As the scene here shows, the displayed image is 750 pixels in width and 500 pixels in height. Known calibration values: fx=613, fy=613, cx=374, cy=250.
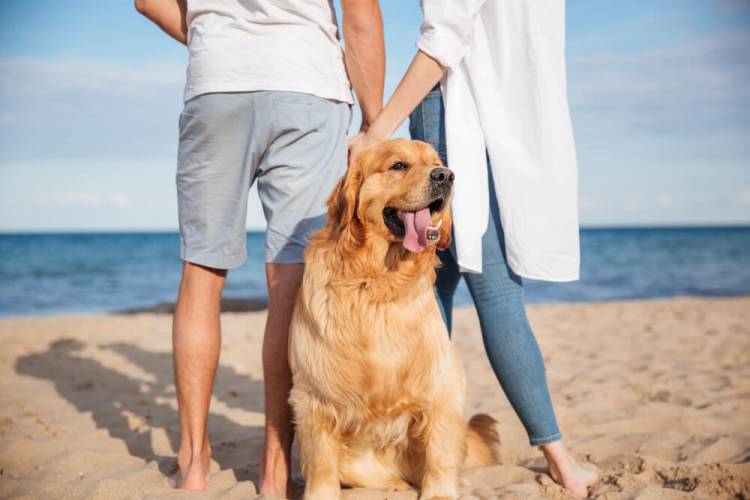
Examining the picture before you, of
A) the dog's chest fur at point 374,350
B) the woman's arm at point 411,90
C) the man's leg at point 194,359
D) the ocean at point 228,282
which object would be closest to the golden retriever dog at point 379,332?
the dog's chest fur at point 374,350

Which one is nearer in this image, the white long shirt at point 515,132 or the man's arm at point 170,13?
the white long shirt at point 515,132

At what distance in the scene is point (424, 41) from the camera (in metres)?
2.42

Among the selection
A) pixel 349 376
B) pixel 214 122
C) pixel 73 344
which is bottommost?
pixel 73 344

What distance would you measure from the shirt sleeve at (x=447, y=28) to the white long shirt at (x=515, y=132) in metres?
0.01

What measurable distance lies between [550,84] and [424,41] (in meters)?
0.53

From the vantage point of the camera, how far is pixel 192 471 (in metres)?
2.68

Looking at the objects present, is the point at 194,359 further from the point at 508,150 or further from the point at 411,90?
the point at 508,150

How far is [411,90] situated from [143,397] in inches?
136

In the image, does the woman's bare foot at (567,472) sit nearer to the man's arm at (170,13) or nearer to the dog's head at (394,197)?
the dog's head at (394,197)

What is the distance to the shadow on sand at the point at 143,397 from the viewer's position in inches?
135

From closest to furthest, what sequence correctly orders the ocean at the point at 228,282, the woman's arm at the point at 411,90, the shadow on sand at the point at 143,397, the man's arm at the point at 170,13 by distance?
the woman's arm at the point at 411,90, the man's arm at the point at 170,13, the shadow on sand at the point at 143,397, the ocean at the point at 228,282

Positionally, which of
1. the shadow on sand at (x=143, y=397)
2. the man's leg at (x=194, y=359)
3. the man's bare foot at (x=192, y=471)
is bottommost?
the shadow on sand at (x=143, y=397)

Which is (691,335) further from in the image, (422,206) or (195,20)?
(195,20)

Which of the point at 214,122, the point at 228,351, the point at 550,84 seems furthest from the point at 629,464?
the point at 228,351
